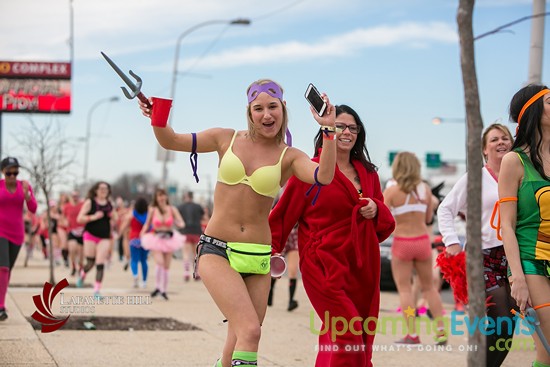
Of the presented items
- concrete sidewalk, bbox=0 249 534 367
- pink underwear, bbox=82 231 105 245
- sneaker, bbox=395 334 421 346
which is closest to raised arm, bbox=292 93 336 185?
concrete sidewalk, bbox=0 249 534 367

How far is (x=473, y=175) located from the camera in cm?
382

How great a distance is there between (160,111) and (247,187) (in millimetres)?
680

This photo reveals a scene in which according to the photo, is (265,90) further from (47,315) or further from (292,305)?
(292,305)

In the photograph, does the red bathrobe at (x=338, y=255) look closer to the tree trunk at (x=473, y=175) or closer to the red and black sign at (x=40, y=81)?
the tree trunk at (x=473, y=175)

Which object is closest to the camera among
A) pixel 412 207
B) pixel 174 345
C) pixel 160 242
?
pixel 174 345

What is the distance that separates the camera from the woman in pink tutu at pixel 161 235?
14.8 metres

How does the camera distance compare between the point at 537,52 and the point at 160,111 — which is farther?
the point at 537,52

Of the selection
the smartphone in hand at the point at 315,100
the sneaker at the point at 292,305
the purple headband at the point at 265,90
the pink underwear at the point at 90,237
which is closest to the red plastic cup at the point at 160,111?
the purple headband at the point at 265,90

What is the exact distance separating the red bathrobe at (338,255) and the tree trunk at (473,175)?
2.02 metres

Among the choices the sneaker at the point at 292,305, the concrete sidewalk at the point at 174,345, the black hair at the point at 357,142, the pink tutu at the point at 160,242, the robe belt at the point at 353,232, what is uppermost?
the black hair at the point at 357,142

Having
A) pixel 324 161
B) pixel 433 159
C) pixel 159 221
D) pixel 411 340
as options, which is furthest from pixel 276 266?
pixel 433 159

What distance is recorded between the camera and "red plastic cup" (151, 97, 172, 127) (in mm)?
5273

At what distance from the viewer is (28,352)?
311 inches

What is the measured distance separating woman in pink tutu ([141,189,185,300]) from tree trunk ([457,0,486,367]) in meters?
11.0
